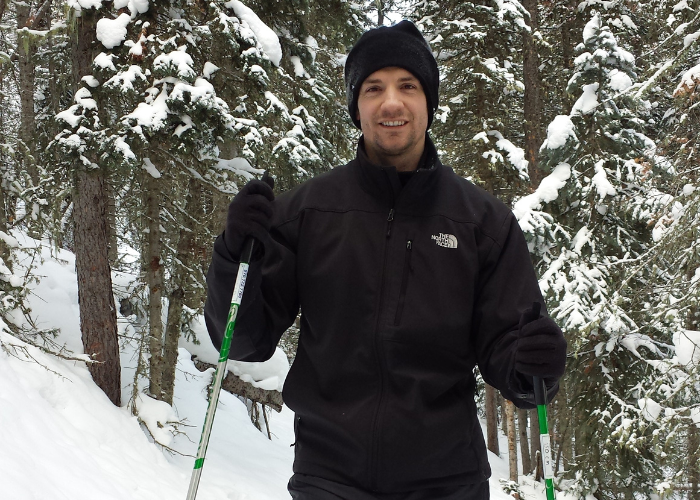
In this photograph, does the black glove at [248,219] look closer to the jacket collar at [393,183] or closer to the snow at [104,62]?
the jacket collar at [393,183]

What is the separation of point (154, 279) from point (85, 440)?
2.98 meters

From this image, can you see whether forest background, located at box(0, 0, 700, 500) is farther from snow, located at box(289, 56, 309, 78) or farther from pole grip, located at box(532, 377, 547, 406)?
pole grip, located at box(532, 377, 547, 406)

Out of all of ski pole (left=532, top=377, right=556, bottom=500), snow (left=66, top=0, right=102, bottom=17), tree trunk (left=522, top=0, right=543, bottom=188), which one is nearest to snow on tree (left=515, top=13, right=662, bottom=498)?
tree trunk (left=522, top=0, right=543, bottom=188)

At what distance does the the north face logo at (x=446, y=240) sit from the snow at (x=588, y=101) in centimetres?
1002

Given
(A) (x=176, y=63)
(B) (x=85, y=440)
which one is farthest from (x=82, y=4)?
(B) (x=85, y=440)

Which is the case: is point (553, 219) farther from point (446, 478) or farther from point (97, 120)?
point (446, 478)

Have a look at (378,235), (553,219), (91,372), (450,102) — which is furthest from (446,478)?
(450,102)

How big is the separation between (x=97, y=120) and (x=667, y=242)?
682 centimetres

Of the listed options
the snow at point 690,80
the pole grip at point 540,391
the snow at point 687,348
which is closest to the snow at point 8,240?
the pole grip at point 540,391

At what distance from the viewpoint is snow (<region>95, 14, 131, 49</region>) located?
23.6ft

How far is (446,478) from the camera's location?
2219 millimetres

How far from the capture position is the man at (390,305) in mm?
2186

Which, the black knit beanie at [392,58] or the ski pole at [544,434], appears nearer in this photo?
the ski pole at [544,434]

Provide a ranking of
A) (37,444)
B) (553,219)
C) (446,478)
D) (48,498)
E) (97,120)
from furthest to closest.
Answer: (553,219), (97,120), (37,444), (48,498), (446,478)
